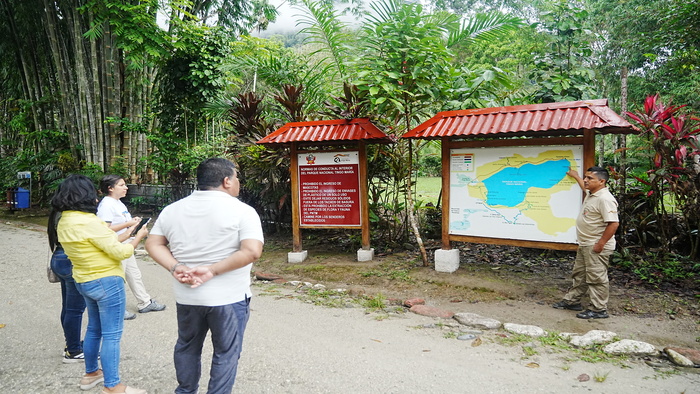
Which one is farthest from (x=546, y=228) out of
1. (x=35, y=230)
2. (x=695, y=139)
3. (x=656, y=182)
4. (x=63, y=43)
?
(x=63, y=43)

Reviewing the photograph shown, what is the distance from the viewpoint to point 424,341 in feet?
13.4

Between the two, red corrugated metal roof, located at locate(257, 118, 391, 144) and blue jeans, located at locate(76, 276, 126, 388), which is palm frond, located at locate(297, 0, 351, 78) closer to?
red corrugated metal roof, located at locate(257, 118, 391, 144)

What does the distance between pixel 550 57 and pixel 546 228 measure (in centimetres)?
308

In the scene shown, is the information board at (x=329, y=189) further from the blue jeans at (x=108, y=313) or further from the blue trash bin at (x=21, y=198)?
the blue trash bin at (x=21, y=198)

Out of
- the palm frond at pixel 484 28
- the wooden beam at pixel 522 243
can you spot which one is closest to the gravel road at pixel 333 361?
the wooden beam at pixel 522 243

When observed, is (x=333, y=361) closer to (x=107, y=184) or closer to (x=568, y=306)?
(x=107, y=184)

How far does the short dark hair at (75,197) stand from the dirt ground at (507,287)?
345 centimetres

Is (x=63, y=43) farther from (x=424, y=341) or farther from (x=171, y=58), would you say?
(x=424, y=341)

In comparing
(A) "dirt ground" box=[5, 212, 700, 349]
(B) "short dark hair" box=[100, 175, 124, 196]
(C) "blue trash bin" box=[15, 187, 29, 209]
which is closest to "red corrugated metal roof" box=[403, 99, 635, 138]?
(A) "dirt ground" box=[5, 212, 700, 349]

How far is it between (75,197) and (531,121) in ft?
15.5

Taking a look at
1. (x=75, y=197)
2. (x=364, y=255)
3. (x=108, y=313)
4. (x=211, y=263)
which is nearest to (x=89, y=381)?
(x=108, y=313)

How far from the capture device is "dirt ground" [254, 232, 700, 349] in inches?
175

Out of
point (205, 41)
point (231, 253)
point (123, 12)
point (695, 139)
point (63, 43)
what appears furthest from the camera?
point (63, 43)

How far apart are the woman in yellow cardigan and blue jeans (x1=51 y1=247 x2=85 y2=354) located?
1.53ft
